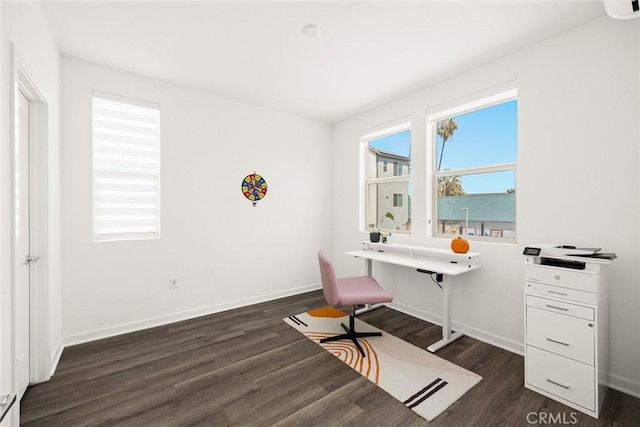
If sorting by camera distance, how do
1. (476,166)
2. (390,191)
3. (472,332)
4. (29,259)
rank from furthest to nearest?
1. (390,191)
2. (476,166)
3. (472,332)
4. (29,259)

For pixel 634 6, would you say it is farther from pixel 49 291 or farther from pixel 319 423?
pixel 49 291

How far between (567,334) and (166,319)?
12.3 feet

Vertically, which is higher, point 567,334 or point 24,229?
point 24,229

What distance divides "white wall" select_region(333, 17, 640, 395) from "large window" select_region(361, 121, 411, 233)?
74 centimetres

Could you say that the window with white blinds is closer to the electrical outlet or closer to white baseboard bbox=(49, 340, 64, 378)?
the electrical outlet

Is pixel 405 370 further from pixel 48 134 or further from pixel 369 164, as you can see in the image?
pixel 48 134

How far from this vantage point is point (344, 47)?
254 cm

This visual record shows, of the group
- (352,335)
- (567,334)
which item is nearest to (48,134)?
(352,335)

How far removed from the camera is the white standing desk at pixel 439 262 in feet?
8.82

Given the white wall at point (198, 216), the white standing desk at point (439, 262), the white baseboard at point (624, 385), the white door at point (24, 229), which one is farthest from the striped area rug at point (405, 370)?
the white door at point (24, 229)

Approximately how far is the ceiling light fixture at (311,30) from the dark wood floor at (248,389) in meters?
2.81

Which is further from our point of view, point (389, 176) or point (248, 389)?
point (389, 176)

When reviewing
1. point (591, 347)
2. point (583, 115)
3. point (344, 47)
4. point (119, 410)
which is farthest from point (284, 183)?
point (591, 347)

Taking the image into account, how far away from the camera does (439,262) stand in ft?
9.74
